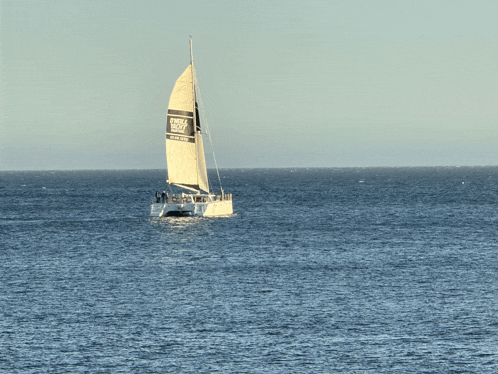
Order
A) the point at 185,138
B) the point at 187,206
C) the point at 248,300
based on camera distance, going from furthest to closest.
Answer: the point at 185,138, the point at 187,206, the point at 248,300

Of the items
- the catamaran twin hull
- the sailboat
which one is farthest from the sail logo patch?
the catamaran twin hull

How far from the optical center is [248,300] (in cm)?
5047

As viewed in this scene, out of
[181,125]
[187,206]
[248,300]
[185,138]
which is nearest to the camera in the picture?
[248,300]

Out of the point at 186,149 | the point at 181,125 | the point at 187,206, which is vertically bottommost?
the point at 187,206

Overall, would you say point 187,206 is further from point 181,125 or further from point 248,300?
point 248,300

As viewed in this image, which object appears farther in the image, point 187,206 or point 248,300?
point 187,206

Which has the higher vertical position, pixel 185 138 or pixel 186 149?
pixel 185 138

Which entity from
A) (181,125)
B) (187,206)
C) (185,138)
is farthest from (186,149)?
(187,206)

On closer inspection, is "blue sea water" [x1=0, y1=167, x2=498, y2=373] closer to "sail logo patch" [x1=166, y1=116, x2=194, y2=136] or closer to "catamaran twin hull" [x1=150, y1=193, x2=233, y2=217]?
"catamaran twin hull" [x1=150, y1=193, x2=233, y2=217]

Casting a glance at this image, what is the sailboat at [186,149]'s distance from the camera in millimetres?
101812

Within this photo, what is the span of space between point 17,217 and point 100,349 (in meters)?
94.5

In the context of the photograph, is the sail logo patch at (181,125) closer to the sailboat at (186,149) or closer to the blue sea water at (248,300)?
the sailboat at (186,149)

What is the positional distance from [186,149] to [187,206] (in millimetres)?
8994

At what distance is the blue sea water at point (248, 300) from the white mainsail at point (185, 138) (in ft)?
26.4
